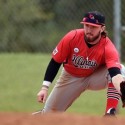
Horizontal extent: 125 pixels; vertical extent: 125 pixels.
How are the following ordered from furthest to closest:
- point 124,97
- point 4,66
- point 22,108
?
point 4,66
point 22,108
point 124,97

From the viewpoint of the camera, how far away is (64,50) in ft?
27.2

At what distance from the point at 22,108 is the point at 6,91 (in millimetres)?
914

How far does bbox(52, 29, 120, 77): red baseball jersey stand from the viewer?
829cm

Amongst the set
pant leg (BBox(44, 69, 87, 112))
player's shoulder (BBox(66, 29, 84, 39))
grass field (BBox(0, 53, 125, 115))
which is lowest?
grass field (BBox(0, 53, 125, 115))

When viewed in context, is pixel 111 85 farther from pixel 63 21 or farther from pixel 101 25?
pixel 63 21

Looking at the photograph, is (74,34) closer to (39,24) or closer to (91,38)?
(91,38)

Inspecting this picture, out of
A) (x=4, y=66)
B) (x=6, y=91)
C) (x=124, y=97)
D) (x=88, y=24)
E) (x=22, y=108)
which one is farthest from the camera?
(x=4, y=66)

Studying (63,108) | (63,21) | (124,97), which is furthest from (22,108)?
(124,97)

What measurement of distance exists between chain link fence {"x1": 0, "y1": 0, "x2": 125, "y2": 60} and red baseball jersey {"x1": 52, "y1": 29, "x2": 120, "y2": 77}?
9.50 ft

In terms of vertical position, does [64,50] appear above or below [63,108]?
above

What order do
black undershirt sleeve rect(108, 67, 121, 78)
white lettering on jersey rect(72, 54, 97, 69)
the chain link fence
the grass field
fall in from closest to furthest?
1. black undershirt sleeve rect(108, 67, 121, 78)
2. white lettering on jersey rect(72, 54, 97, 69)
3. the grass field
4. the chain link fence

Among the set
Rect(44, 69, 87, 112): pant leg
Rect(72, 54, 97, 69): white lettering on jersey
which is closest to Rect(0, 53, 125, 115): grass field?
Rect(44, 69, 87, 112): pant leg

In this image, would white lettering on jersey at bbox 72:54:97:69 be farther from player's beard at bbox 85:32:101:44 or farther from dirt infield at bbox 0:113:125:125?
dirt infield at bbox 0:113:125:125

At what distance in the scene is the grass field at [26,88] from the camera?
11625 millimetres
